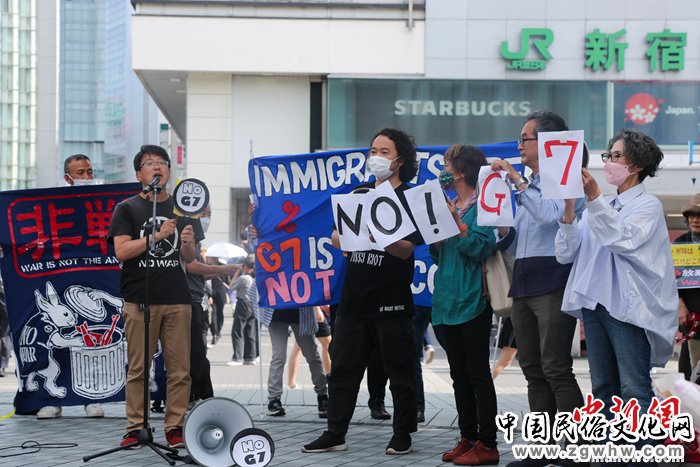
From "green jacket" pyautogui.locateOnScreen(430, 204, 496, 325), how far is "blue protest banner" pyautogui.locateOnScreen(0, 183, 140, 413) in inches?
131

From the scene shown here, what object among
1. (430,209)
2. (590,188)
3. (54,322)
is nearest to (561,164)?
(590,188)

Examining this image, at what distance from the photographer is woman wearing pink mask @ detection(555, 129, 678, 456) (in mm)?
5531

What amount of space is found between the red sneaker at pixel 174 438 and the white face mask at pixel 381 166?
90.1 inches

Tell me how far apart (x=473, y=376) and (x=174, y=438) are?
2157 mm

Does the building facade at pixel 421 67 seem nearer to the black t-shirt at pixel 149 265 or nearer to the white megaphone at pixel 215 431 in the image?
the black t-shirt at pixel 149 265

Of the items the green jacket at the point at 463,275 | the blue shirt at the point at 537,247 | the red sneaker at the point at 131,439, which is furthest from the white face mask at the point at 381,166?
the red sneaker at the point at 131,439

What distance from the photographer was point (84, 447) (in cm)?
741

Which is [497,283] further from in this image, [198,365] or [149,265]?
[198,365]

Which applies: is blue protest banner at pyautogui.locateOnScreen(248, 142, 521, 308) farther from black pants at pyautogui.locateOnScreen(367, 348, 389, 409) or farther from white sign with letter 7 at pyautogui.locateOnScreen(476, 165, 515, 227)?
white sign with letter 7 at pyautogui.locateOnScreen(476, 165, 515, 227)

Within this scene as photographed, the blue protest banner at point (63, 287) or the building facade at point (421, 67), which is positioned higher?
the building facade at point (421, 67)

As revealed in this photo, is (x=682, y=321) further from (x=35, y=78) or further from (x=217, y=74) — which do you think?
(x=35, y=78)

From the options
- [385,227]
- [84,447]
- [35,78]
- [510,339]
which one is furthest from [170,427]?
[35,78]

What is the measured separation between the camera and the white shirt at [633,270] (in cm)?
550

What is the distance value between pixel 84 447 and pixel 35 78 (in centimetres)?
11472
